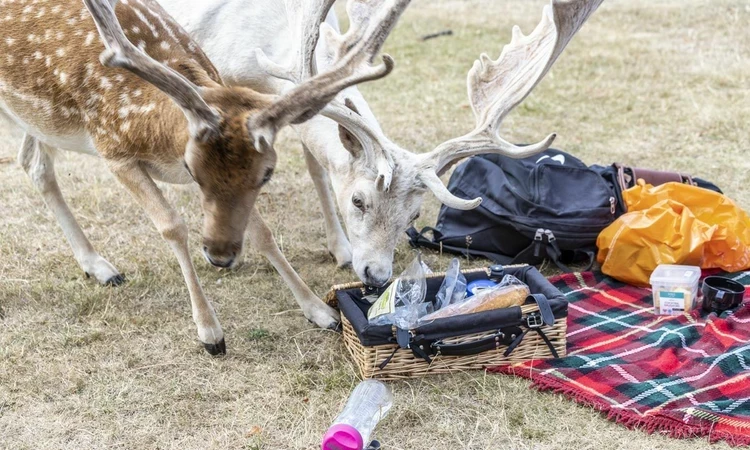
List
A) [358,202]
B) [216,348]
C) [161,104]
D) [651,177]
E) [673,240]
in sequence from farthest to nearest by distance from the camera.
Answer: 1. [651,177]
2. [673,240]
3. [358,202]
4. [216,348]
5. [161,104]

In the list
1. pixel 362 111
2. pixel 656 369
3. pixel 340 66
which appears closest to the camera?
pixel 340 66

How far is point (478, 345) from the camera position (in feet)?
12.0

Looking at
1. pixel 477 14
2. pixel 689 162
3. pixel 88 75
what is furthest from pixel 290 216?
pixel 477 14

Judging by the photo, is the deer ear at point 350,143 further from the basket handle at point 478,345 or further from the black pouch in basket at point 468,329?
the basket handle at point 478,345

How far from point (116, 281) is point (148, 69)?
1.97m

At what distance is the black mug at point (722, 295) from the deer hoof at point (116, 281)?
3.15 metres

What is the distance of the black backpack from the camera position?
15.7ft

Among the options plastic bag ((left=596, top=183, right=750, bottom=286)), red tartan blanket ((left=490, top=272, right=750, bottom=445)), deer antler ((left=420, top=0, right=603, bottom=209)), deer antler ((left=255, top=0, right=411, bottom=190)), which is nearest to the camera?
deer antler ((left=255, top=0, right=411, bottom=190))

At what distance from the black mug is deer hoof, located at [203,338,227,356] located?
2417 mm

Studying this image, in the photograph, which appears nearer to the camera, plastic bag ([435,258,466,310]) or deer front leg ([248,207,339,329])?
plastic bag ([435,258,466,310])

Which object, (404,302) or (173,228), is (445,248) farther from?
(173,228)

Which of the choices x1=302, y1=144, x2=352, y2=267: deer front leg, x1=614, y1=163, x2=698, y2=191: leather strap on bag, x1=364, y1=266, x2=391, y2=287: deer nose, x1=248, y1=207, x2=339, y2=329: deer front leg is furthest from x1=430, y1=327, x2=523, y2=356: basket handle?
x1=614, y1=163, x2=698, y2=191: leather strap on bag

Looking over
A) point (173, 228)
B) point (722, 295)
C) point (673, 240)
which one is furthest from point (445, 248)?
point (173, 228)

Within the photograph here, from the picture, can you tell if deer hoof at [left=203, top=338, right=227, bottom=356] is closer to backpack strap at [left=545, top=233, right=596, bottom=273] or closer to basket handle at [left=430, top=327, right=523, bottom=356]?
basket handle at [left=430, top=327, right=523, bottom=356]
